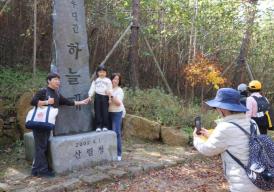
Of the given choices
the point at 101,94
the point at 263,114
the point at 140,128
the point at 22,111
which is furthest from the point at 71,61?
the point at 263,114

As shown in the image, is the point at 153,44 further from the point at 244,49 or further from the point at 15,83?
the point at 15,83

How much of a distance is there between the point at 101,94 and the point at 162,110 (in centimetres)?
264

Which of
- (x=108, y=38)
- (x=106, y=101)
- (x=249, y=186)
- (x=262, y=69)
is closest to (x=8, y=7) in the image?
(x=108, y=38)

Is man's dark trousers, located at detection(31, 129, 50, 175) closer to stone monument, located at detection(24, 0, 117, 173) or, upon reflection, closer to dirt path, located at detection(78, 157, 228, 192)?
stone monument, located at detection(24, 0, 117, 173)

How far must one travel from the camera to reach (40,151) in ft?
18.0

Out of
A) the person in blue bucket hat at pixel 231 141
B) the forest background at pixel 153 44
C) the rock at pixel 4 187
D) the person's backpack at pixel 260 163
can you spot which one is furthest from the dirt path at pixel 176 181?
the person's backpack at pixel 260 163

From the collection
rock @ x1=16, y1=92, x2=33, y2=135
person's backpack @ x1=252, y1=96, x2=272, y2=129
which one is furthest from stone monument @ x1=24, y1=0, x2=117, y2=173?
person's backpack @ x1=252, y1=96, x2=272, y2=129

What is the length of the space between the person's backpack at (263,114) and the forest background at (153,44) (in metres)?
2.78

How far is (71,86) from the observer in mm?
6359

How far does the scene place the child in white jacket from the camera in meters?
6.34

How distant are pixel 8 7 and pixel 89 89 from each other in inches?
171

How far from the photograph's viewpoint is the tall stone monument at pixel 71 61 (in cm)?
621

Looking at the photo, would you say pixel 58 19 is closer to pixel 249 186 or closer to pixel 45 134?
pixel 45 134

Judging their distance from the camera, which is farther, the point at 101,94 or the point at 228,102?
the point at 101,94
